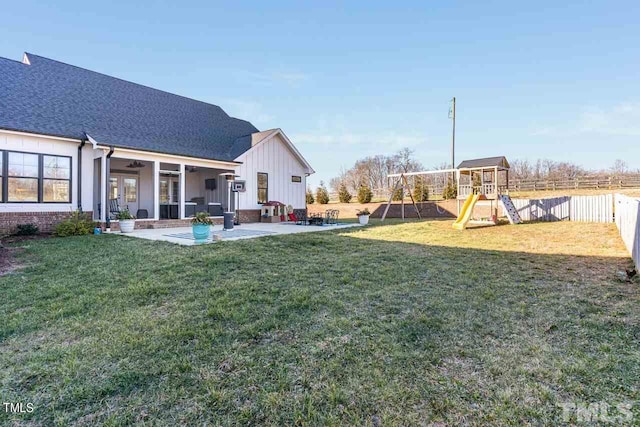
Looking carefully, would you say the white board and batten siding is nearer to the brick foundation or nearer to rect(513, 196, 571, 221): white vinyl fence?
the brick foundation

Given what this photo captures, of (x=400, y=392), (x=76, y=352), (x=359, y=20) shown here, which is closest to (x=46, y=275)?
(x=76, y=352)

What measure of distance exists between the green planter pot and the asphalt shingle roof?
5.31 metres

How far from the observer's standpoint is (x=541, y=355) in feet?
9.04

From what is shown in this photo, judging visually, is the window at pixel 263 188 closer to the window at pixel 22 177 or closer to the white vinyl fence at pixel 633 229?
the window at pixel 22 177

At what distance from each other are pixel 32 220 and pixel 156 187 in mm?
3817

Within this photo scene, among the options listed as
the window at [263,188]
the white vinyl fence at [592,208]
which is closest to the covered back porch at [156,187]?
the window at [263,188]

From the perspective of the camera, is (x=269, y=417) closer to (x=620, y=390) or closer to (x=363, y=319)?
(x=363, y=319)

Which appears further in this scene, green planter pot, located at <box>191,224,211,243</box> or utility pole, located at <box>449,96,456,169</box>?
utility pole, located at <box>449,96,456,169</box>

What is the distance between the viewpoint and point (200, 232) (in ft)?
27.9

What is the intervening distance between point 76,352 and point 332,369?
2409 millimetres

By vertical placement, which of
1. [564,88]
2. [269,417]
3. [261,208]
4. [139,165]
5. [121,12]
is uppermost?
[121,12]

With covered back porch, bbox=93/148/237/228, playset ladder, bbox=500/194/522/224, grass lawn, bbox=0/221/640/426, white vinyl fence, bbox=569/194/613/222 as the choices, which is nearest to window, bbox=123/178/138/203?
covered back porch, bbox=93/148/237/228

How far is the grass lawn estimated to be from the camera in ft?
7.02

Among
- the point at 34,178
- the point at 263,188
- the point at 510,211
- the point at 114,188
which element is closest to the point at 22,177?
the point at 34,178
